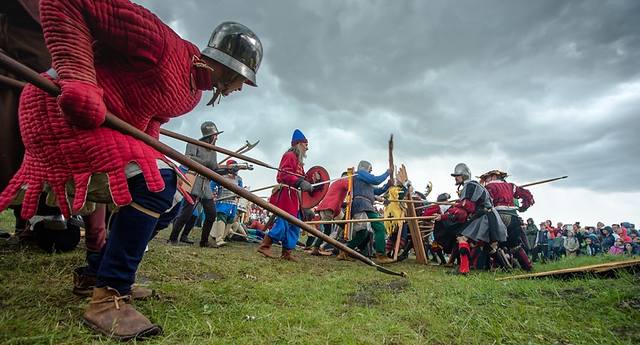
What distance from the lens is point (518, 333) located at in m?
2.03

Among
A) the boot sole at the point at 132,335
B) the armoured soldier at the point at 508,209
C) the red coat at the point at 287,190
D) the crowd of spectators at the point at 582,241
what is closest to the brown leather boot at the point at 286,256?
the red coat at the point at 287,190

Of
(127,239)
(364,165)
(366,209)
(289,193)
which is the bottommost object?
(127,239)

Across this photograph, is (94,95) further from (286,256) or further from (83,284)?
(286,256)

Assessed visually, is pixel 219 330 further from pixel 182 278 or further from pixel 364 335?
pixel 182 278

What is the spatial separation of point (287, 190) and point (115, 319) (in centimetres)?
442

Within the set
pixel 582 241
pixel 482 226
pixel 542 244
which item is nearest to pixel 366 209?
pixel 482 226

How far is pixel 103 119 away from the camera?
144 centimetres

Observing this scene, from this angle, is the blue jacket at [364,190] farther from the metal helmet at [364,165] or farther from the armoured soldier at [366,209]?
the metal helmet at [364,165]

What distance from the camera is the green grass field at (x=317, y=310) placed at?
1727mm

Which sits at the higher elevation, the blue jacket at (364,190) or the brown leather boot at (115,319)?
the blue jacket at (364,190)

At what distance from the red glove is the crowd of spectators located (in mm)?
16450

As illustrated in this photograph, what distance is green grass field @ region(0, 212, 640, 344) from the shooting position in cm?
173

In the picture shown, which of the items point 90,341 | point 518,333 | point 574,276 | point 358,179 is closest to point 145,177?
point 90,341

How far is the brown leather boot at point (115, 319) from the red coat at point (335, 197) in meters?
5.70
